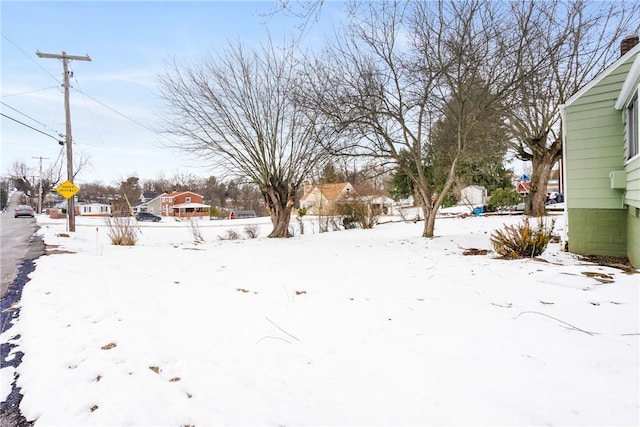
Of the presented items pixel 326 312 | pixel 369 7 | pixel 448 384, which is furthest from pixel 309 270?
pixel 369 7

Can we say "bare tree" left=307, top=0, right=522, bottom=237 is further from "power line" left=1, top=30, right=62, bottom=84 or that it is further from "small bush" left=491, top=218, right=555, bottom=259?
"power line" left=1, top=30, right=62, bottom=84

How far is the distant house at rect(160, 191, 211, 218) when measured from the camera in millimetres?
48812

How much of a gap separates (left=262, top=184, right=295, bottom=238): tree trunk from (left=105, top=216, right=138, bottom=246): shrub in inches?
189

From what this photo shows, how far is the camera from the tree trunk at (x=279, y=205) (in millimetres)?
11789

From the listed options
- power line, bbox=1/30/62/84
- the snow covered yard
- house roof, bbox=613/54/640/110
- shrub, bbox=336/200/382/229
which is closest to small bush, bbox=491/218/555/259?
the snow covered yard

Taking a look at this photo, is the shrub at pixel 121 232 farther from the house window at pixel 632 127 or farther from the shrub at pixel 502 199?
the shrub at pixel 502 199

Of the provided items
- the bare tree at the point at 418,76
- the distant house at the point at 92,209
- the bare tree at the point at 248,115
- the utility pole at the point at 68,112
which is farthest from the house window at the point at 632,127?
the distant house at the point at 92,209

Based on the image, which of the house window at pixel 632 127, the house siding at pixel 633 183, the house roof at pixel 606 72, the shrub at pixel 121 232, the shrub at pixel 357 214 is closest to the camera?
the house siding at pixel 633 183

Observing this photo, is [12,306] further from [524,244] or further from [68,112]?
[68,112]

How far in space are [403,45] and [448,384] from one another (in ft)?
30.3

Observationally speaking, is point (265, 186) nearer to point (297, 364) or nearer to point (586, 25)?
point (297, 364)

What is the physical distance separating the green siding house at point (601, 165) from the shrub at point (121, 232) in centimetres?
1262

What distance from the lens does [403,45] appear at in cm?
906

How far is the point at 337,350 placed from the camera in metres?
2.66
